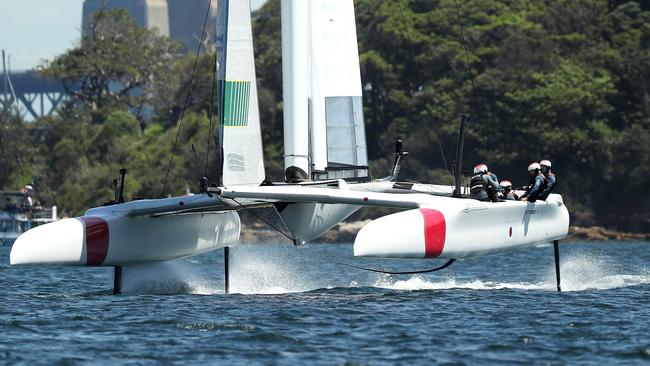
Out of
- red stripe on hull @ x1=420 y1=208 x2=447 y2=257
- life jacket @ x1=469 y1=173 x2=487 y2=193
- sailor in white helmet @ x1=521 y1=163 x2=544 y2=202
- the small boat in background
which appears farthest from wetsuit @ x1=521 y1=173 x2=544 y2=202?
the small boat in background

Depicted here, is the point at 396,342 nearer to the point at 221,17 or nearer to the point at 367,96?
the point at 221,17

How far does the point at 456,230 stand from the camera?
50.2ft

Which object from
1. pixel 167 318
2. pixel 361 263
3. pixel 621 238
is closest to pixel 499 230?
pixel 167 318

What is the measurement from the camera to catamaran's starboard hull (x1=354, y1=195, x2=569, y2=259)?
14375mm

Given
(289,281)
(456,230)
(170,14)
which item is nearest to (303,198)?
(456,230)

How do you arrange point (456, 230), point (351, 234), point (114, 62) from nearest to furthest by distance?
point (456, 230) < point (351, 234) < point (114, 62)

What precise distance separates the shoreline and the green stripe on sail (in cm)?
3249

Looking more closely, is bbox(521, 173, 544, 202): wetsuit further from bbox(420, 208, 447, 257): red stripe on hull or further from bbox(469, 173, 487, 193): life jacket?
bbox(420, 208, 447, 257): red stripe on hull

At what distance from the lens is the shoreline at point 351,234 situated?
49.2 m

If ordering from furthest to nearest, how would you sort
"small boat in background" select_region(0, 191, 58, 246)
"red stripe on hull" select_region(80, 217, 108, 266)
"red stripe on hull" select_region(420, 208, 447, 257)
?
"small boat in background" select_region(0, 191, 58, 246)
"red stripe on hull" select_region(80, 217, 108, 266)
"red stripe on hull" select_region(420, 208, 447, 257)

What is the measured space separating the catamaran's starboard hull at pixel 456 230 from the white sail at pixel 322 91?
2377 millimetres

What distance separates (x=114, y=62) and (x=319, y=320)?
5325cm

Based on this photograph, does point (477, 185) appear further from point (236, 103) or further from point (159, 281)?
point (159, 281)

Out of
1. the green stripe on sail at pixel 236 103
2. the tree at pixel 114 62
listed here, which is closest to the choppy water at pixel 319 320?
the green stripe on sail at pixel 236 103
